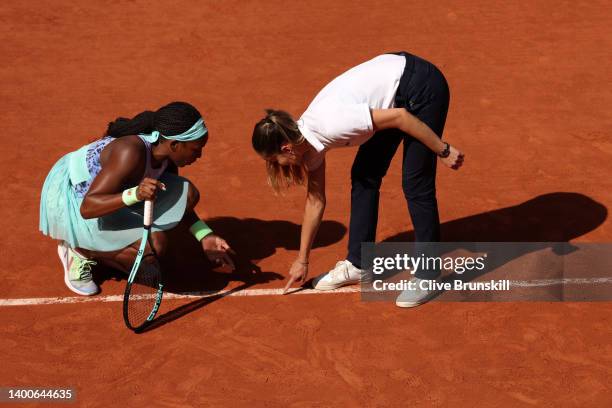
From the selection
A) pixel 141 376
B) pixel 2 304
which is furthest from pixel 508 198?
pixel 2 304

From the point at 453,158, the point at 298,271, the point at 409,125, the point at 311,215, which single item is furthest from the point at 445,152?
the point at 298,271

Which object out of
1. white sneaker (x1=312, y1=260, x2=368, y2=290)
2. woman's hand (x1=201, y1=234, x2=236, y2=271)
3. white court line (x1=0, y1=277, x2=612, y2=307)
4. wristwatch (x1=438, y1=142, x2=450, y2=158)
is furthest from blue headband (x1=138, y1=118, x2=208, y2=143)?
wristwatch (x1=438, y1=142, x2=450, y2=158)

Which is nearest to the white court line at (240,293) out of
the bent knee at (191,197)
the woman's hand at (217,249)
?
the woman's hand at (217,249)

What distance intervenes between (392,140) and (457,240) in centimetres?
137

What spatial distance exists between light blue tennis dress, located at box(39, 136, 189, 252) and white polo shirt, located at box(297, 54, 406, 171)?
1085 millimetres

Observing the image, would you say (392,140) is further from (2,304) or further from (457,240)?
(2,304)

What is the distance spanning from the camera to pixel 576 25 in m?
9.74

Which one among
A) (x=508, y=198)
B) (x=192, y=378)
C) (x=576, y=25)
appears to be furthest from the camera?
(x=576, y=25)

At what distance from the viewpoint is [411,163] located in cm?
585

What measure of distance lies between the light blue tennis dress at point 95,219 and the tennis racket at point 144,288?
0.71 ft

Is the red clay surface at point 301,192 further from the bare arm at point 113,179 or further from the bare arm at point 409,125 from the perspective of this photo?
the bare arm at point 409,125

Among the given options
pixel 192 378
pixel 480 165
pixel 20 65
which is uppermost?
pixel 20 65

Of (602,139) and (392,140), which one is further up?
(392,140)

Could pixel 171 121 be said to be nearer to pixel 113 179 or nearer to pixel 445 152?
pixel 113 179
